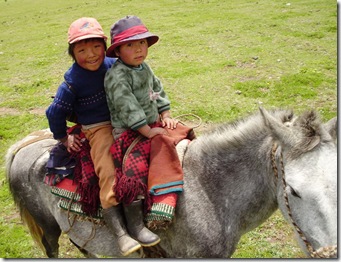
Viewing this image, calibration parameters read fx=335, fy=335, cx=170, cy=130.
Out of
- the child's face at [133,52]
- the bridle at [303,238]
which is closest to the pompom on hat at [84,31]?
the child's face at [133,52]

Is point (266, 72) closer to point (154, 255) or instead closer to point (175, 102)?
point (175, 102)

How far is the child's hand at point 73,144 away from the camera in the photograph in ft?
12.1

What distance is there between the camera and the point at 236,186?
10.5ft

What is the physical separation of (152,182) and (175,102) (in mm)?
6603

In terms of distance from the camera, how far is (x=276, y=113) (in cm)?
301

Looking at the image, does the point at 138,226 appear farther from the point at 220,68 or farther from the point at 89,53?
the point at 220,68

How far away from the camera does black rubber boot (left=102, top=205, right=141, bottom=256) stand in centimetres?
322

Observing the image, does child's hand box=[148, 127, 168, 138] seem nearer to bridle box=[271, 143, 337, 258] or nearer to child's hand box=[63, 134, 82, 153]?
child's hand box=[63, 134, 82, 153]

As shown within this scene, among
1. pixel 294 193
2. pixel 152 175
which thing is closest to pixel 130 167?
pixel 152 175

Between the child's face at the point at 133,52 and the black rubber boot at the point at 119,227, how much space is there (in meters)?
1.46

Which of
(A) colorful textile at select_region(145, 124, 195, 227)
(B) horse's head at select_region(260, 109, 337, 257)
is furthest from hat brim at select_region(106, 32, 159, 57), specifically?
(B) horse's head at select_region(260, 109, 337, 257)

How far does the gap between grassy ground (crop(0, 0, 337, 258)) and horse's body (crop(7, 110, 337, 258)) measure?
1.66m

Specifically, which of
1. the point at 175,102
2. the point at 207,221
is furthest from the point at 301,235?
the point at 175,102

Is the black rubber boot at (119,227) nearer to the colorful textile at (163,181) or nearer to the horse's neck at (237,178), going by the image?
the colorful textile at (163,181)
